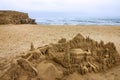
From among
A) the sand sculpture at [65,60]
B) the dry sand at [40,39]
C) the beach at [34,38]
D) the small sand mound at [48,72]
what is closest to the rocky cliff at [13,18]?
the beach at [34,38]

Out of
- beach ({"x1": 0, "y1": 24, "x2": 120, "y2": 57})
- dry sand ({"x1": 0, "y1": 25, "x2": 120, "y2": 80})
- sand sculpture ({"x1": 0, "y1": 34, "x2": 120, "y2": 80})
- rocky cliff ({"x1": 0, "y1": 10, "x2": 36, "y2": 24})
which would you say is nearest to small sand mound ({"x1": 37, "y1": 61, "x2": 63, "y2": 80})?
sand sculpture ({"x1": 0, "y1": 34, "x2": 120, "y2": 80})

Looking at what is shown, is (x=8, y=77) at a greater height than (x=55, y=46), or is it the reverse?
(x=55, y=46)

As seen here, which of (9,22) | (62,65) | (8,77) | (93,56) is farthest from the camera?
(9,22)

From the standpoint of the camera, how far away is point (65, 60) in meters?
3.27

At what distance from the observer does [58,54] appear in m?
3.39

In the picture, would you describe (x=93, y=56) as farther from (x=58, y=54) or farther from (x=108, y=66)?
(x=58, y=54)

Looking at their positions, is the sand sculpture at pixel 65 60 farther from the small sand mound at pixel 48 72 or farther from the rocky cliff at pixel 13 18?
the rocky cliff at pixel 13 18

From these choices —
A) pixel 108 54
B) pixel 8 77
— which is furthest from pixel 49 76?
pixel 108 54

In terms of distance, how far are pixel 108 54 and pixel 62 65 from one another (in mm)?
866

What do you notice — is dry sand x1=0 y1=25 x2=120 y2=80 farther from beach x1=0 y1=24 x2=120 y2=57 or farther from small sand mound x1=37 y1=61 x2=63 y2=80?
small sand mound x1=37 y1=61 x2=63 y2=80

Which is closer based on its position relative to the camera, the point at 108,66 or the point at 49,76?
the point at 49,76

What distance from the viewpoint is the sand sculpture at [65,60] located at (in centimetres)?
312

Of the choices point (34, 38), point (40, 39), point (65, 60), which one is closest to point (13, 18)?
point (34, 38)

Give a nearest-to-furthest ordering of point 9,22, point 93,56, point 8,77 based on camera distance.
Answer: point 8,77 < point 93,56 < point 9,22
